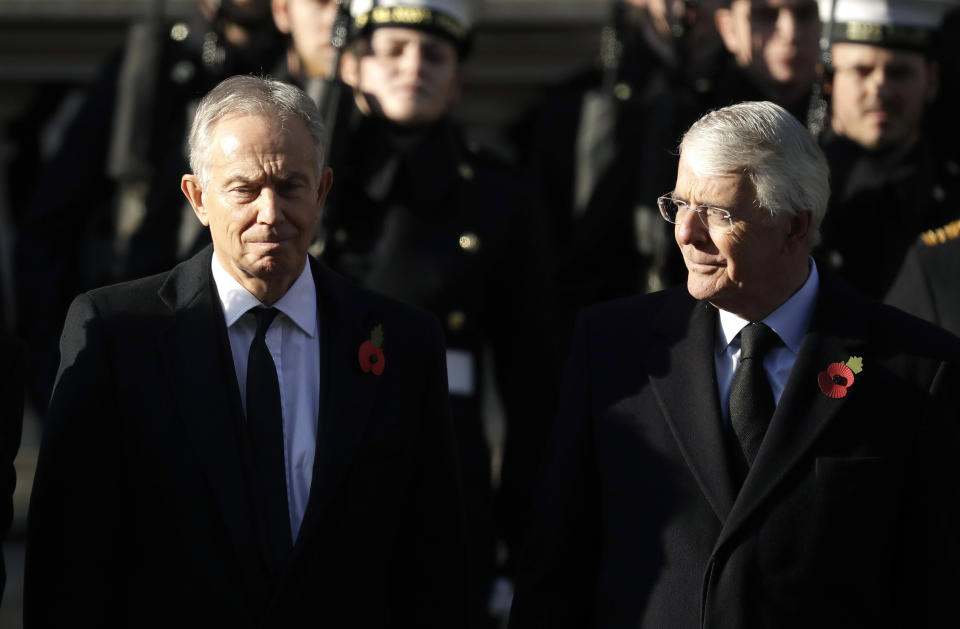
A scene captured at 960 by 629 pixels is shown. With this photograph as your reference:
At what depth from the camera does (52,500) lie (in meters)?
3.90

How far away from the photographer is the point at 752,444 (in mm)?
4031

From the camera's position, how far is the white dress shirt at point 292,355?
402 centimetres

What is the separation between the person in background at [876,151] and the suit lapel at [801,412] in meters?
1.66

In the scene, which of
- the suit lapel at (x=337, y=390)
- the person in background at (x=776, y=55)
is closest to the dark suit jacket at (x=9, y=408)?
the suit lapel at (x=337, y=390)

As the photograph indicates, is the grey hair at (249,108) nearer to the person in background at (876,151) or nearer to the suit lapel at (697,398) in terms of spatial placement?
the suit lapel at (697,398)

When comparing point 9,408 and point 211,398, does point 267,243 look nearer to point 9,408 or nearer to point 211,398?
point 211,398

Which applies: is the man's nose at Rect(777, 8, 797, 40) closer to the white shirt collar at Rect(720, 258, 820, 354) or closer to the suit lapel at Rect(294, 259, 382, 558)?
the white shirt collar at Rect(720, 258, 820, 354)

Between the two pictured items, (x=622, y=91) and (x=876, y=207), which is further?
(x=622, y=91)

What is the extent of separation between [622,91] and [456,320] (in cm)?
160

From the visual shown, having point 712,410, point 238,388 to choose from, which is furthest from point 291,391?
point 712,410

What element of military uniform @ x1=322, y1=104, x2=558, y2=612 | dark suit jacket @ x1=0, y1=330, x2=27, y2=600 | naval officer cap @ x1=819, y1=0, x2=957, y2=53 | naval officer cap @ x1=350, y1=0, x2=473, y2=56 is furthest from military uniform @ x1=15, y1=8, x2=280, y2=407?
dark suit jacket @ x1=0, y1=330, x2=27, y2=600

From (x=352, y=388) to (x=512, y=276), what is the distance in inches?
66.5

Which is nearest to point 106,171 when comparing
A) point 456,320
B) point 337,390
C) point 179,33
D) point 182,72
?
point 182,72

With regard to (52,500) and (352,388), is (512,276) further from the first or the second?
(52,500)
